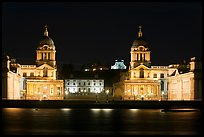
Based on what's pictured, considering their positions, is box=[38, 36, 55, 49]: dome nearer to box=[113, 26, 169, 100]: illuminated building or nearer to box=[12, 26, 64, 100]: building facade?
box=[12, 26, 64, 100]: building facade

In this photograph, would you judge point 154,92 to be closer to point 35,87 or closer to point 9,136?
point 35,87

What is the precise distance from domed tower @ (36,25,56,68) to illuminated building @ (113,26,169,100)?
19.4 meters

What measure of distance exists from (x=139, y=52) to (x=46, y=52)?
24122 millimetres

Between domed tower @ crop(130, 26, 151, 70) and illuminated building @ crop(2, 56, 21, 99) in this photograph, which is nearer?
illuminated building @ crop(2, 56, 21, 99)

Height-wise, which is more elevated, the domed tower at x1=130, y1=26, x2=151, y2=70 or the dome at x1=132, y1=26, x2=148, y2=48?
the dome at x1=132, y1=26, x2=148, y2=48

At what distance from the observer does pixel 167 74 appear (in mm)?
145750

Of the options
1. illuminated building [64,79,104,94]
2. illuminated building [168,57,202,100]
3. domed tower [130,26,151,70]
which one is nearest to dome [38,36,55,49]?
domed tower [130,26,151,70]

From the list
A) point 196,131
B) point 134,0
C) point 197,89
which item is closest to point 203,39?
point 134,0

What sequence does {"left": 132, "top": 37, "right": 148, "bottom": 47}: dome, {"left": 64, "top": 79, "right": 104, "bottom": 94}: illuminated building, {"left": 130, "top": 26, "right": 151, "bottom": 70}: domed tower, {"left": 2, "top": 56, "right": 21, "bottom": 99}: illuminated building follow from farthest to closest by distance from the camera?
{"left": 64, "top": 79, "right": 104, "bottom": 94}: illuminated building
{"left": 132, "top": 37, "right": 148, "bottom": 47}: dome
{"left": 130, "top": 26, "right": 151, "bottom": 70}: domed tower
{"left": 2, "top": 56, "right": 21, "bottom": 99}: illuminated building

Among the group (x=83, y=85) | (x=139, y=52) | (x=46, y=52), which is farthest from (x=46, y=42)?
(x=83, y=85)

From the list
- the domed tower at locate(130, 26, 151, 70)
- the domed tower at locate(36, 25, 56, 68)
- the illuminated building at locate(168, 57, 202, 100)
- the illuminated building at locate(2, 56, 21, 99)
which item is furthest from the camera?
the domed tower at locate(130, 26, 151, 70)

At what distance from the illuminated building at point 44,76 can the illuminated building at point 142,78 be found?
56.2 ft

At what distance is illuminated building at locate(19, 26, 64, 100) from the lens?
438 ft

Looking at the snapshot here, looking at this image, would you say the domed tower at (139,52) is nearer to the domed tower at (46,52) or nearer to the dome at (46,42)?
the domed tower at (46,52)
